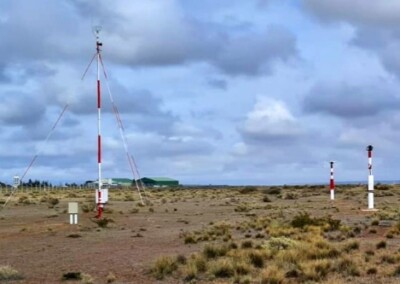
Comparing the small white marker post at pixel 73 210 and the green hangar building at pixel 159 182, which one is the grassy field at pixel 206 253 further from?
the green hangar building at pixel 159 182

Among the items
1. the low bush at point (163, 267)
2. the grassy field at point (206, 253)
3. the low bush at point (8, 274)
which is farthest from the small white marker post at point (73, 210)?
the low bush at point (163, 267)

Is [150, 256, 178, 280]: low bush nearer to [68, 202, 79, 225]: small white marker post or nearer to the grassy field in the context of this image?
the grassy field

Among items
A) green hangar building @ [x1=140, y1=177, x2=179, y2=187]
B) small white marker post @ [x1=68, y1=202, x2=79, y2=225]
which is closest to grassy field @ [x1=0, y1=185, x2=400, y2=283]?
small white marker post @ [x1=68, y1=202, x2=79, y2=225]

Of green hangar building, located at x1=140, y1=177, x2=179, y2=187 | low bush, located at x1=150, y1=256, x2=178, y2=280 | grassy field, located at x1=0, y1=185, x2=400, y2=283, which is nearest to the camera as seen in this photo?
grassy field, located at x1=0, y1=185, x2=400, y2=283

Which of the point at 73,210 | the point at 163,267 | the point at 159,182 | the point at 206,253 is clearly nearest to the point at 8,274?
the point at 163,267

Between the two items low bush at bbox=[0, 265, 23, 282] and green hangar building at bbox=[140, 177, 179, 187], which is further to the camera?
green hangar building at bbox=[140, 177, 179, 187]

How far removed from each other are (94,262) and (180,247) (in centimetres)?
341

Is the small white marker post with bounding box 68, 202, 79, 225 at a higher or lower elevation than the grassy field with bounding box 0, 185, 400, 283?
higher

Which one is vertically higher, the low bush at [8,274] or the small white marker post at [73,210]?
the small white marker post at [73,210]

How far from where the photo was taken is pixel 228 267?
1280 centimetres

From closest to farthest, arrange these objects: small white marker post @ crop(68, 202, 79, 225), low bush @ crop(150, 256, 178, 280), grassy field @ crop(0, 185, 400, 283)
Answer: grassy field @ crop(0, 185, 400, 283) → low bush @ crop(150, 256, 178, 280) → small white marker post @ crop(68, 202, 79, 225)

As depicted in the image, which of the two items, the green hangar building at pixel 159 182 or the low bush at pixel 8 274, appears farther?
the green hangar building at pixel 159 182

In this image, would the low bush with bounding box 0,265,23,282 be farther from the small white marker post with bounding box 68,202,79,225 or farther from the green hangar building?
the green hangar building

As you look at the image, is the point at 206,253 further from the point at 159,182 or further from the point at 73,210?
the point at 159,182
